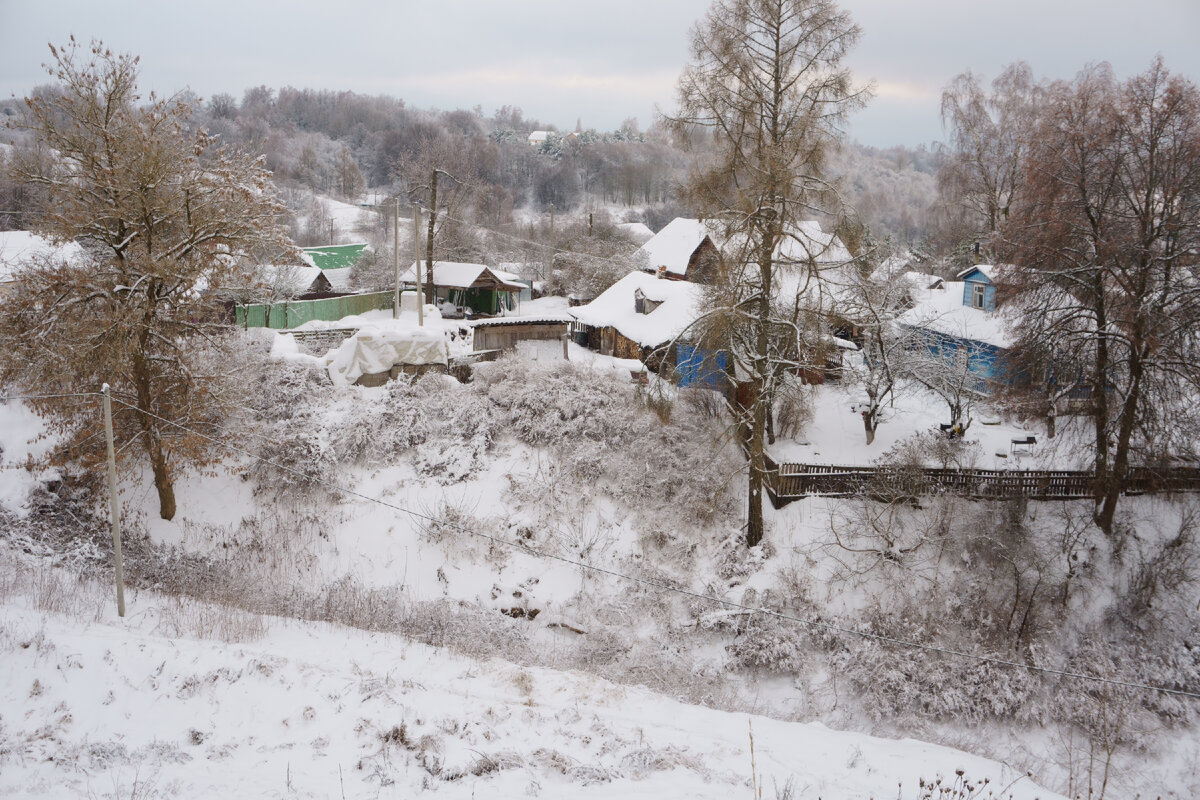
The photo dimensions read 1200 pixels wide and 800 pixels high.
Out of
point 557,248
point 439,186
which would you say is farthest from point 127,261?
point 439,186

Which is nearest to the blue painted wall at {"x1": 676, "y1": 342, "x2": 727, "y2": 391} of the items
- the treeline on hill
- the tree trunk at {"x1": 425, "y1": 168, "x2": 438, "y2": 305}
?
the tree trunk at {"x1": 425, "y1": 168, "x2": 438, "y2": 305}

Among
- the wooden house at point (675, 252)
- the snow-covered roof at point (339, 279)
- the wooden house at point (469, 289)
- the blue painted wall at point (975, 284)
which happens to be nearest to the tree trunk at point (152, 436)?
the wooden house at point (675, 252)

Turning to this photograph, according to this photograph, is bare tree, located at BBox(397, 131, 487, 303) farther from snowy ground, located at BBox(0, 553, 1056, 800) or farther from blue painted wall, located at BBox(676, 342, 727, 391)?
snowy ground, located at BBox(0, 553, 1056, 800)

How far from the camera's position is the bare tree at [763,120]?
12133 millimetres

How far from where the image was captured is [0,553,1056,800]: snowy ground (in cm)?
696

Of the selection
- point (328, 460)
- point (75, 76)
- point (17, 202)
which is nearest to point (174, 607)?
point (328, 460)

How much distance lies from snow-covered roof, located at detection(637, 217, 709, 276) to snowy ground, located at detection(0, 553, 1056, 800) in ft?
76.1

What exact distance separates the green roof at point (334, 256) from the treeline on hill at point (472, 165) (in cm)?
679

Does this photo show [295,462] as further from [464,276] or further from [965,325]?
[965,325]

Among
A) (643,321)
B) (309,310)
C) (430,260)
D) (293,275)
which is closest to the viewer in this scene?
(643,321)

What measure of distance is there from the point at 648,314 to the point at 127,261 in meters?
15.2

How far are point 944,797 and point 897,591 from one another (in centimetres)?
630

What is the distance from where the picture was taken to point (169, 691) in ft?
26.7

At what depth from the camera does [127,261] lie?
13.1m
